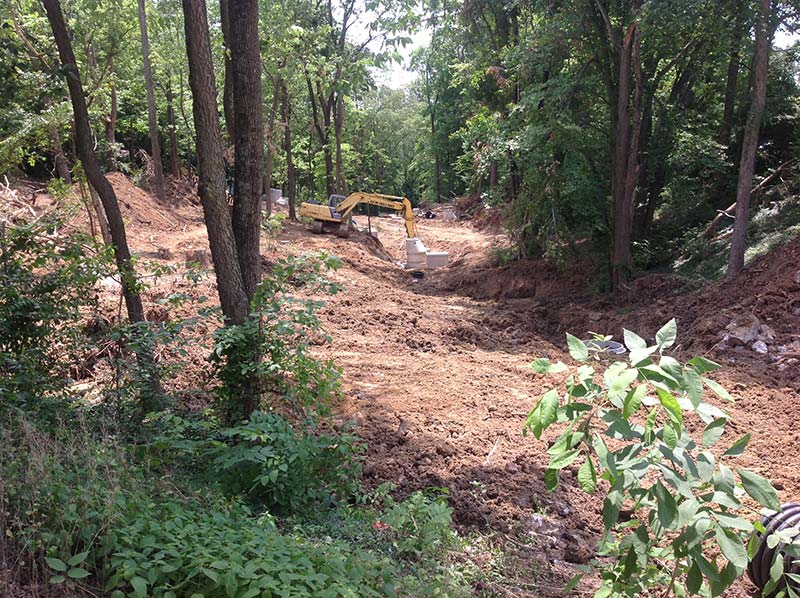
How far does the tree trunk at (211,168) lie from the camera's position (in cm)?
532

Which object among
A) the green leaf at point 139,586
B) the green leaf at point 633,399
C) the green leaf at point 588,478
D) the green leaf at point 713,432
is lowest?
the green leaf at point 139,586

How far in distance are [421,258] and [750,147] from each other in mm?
11316

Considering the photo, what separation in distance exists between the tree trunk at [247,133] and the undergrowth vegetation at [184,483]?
3.01ft

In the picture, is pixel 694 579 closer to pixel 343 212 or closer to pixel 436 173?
pixel 343 212

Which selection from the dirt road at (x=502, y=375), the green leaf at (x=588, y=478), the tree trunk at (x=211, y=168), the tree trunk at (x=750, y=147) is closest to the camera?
the green leaf at (x=588, y=478)

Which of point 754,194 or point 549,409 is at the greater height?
point 754,194

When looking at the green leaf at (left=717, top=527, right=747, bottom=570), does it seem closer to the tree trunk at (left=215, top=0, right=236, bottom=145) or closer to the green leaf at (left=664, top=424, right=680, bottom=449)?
the green leaf at (left=664, top=424, right=680, bottom=449)

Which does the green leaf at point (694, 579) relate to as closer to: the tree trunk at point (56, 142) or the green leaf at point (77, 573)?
the green leaf at point (77, 573)

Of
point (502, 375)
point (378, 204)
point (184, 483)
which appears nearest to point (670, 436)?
point (184, 483)

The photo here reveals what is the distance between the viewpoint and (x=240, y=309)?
5484mm

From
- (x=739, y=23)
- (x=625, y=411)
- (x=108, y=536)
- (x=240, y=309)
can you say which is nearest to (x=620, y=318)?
(x=739, y=23)

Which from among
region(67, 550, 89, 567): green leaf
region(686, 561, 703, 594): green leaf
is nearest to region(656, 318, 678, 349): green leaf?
region(686, 561, 703, 594): green leaf

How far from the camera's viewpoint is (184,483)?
3998 mm

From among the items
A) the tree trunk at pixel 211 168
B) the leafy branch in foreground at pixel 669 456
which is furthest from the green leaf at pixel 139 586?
the tree trunk at pixel 211 168
